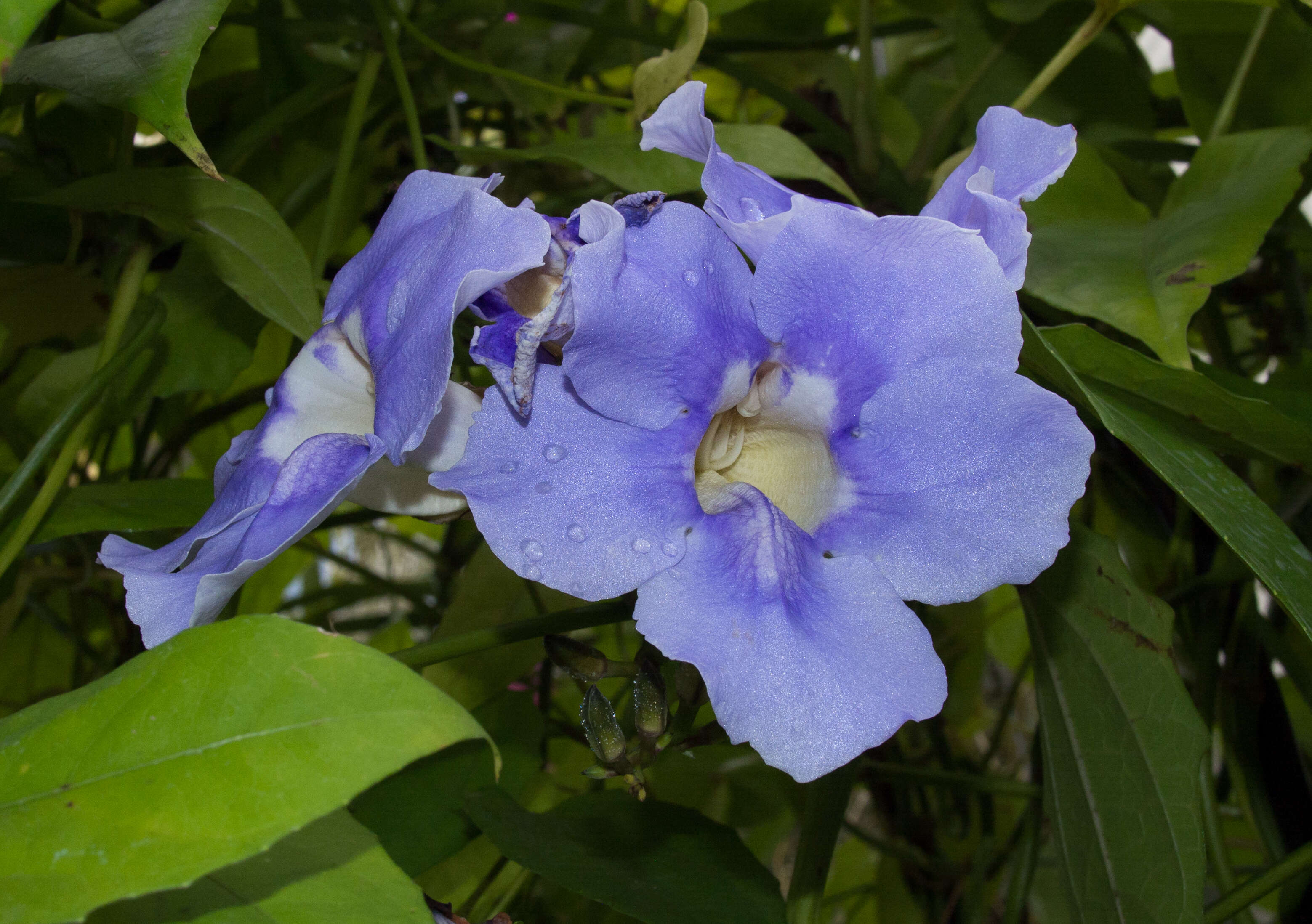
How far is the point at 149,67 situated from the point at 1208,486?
17.8 inches

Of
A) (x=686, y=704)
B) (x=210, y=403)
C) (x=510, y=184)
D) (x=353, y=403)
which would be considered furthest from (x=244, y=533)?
(x=210, y=403)

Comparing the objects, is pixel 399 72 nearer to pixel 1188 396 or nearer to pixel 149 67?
pixel 149 67

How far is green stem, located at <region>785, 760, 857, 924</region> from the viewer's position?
495 millimetres

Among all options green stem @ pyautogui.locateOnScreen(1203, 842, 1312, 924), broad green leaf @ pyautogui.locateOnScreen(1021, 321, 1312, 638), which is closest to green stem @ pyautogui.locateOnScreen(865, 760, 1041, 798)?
green stem @ pyautogui.locateOnScreen(1203, 842, 1312, 924)

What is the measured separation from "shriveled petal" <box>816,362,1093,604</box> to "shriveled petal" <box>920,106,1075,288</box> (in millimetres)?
63

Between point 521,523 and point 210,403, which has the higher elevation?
point 521,523

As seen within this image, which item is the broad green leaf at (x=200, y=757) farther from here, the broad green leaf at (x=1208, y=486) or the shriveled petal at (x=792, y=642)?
the broad green leaf at (x=1208, y=486)

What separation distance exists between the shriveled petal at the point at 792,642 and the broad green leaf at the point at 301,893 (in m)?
0.13

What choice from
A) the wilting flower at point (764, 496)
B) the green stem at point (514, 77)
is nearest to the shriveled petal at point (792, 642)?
the wilting flower at point (764, 496)

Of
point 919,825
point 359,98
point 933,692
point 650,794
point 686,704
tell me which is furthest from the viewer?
point 919,825

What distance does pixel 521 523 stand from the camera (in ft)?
1.09

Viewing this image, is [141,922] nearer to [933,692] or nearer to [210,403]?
[933,692]

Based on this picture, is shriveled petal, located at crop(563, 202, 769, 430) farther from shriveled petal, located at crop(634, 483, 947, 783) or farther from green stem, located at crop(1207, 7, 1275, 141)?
green stem, located at crop(1207, 7, 1275, 141)

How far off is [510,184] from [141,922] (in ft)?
2.11
